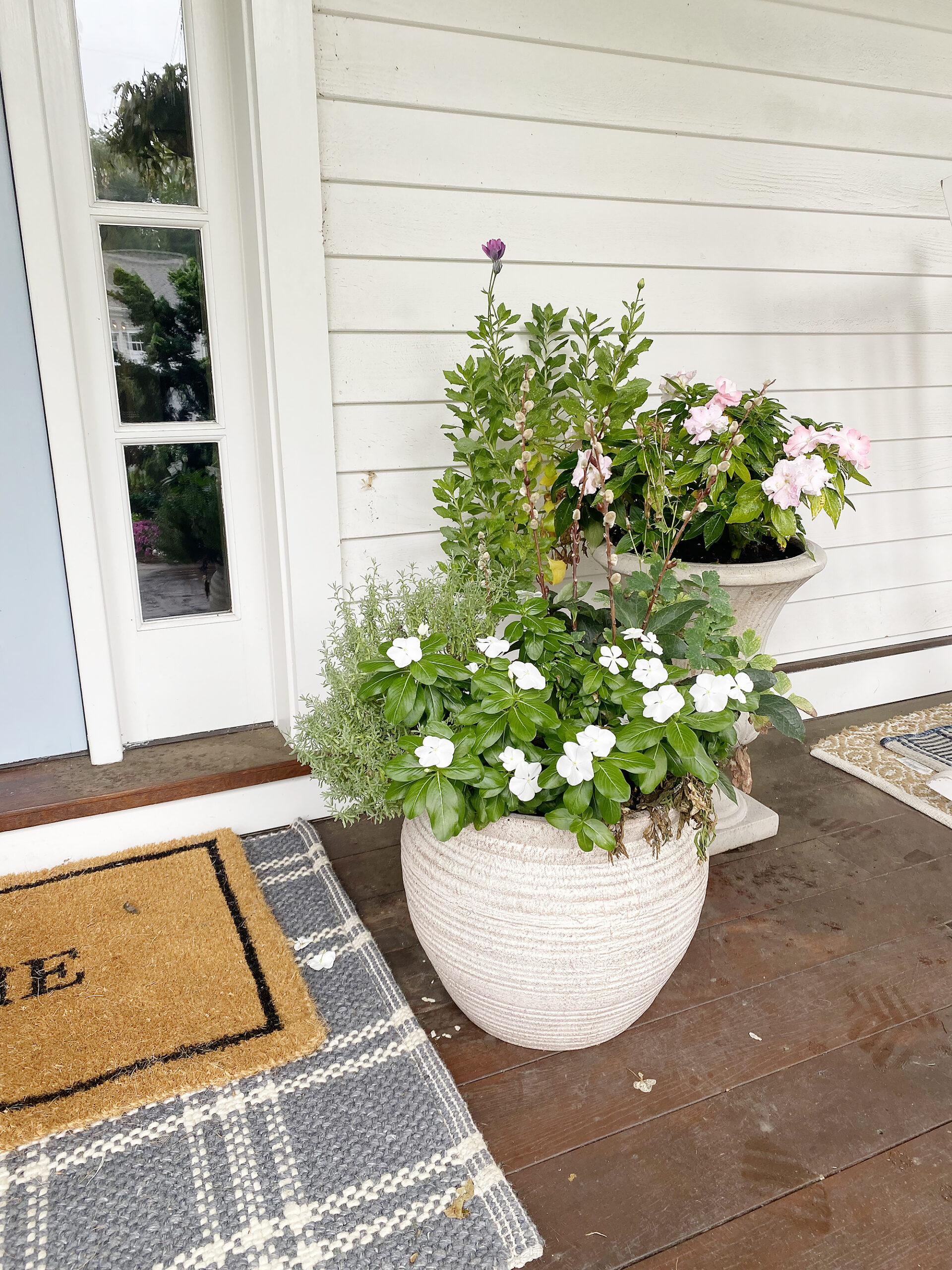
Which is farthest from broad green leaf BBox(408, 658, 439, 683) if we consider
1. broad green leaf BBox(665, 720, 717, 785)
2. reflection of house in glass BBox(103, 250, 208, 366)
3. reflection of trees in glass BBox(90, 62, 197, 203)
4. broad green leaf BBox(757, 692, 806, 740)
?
reflection of trees in glass BBox(90, 62, 197, 203)

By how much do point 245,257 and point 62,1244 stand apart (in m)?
1.76

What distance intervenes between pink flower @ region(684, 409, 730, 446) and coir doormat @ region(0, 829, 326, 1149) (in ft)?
4.08

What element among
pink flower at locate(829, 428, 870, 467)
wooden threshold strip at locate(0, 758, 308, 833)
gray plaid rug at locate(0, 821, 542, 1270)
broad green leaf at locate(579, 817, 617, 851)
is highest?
pink flower at locate(829, 428, 870, 467)

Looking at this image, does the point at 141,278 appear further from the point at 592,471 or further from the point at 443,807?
the point at 443,807

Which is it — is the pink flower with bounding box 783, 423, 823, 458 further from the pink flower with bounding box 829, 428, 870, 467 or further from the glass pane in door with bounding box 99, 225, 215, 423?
the glass pane in door with bounding box 99, 225, 215, 423

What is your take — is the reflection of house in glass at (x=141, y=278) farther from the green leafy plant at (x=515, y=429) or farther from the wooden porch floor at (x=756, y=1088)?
the wooden porch floor at (x=756, y=1088)

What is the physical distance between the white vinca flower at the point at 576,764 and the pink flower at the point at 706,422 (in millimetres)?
810

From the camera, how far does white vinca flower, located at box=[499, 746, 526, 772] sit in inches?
42.6

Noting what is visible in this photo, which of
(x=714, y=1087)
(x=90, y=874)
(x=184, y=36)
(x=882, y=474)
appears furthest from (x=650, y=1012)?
(x=184, y=36)

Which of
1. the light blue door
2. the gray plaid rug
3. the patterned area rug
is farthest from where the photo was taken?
the patterned area rug

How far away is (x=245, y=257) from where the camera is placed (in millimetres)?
1814

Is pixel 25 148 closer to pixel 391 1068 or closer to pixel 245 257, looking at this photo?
pixel 245 257

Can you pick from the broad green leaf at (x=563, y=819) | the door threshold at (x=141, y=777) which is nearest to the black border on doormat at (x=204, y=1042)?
the door threshold at (x=141, y=777)

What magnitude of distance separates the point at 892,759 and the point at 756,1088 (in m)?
1.31
